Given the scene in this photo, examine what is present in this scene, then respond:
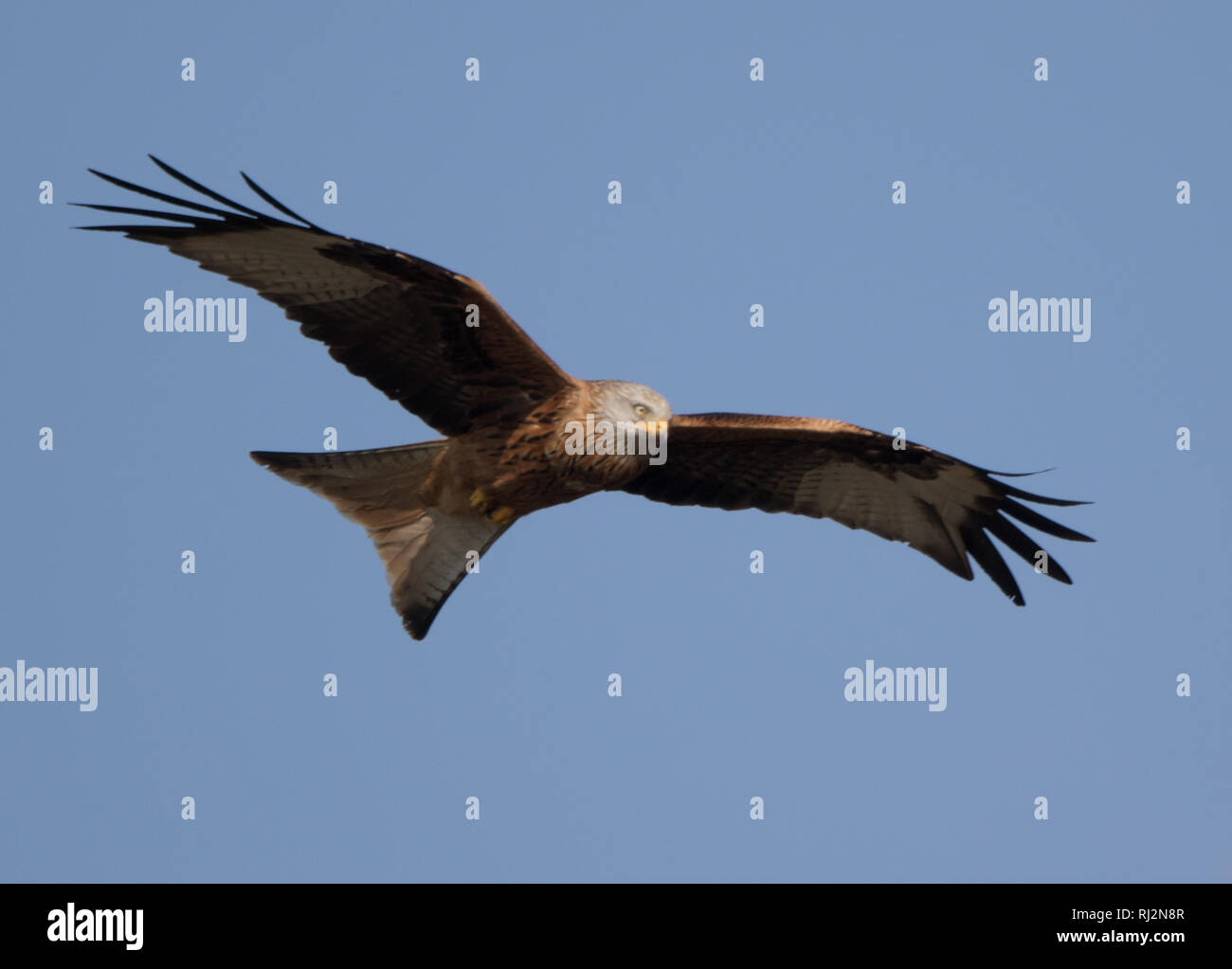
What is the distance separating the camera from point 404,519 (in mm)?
11523

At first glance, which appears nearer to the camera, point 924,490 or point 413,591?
point 413,591

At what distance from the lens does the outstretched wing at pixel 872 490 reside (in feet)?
39.5

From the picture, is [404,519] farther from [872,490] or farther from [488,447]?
[872,490]

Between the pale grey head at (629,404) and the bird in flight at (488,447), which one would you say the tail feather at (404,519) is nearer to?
the bird in flight at (488,447)

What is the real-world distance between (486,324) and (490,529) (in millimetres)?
1485

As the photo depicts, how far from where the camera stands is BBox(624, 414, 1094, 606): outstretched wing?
12055 millimetres

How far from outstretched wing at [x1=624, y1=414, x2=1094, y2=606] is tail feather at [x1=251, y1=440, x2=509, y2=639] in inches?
52.4

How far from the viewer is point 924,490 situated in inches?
487

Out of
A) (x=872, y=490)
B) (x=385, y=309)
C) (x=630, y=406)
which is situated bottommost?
(x=872, y=490)

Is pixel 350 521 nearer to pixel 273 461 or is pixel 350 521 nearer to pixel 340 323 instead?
pixel 273 461

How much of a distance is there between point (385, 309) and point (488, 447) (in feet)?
3.38

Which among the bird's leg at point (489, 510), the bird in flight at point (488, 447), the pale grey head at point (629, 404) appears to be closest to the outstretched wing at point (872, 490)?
the bird in flight at point (488, 447)

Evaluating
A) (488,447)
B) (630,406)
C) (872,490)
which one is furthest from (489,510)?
(872,490)
